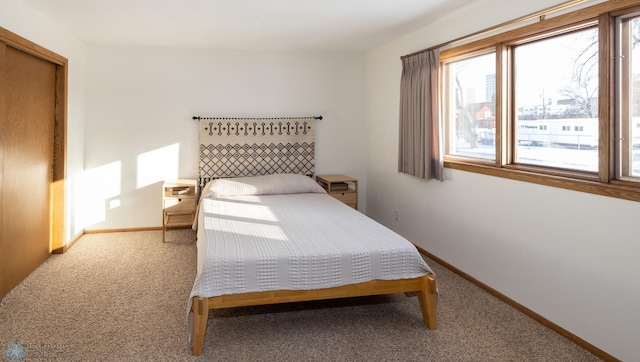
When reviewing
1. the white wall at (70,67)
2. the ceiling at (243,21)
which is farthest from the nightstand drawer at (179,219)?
the ceiling at (243,21)

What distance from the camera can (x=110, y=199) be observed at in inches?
205

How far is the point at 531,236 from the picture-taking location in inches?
117

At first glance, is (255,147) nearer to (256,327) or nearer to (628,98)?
(256,327)

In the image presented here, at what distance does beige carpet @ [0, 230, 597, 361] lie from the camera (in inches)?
96.8

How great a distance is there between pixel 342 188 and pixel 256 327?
2792mm

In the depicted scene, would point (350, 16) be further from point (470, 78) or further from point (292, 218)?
point (292, 218)

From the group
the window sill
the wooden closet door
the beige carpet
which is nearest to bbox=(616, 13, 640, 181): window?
the window sill

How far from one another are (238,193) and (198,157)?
897 mm

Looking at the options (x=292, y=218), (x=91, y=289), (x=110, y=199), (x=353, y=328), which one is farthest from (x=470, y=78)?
(x=110, y=199)

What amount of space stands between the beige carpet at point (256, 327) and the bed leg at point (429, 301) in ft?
0.20

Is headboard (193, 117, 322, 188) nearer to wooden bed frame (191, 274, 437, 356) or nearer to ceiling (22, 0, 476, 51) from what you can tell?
ceiling (22, 0, 476, 51)

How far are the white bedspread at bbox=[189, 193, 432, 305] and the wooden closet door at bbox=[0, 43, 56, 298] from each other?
4.84 feet

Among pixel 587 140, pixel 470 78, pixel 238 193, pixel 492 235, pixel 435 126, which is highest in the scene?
pixel 470 78

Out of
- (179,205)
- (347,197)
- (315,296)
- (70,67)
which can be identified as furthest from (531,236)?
(70,67)
